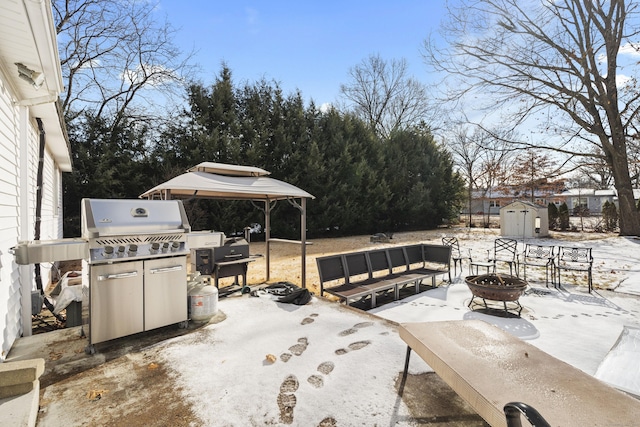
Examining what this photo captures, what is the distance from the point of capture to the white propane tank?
367cm

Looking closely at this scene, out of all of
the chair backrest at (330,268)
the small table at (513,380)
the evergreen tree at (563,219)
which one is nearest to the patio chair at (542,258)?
the chair backrest at (330,268)

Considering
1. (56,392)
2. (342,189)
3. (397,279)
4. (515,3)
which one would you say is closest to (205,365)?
(56,392)

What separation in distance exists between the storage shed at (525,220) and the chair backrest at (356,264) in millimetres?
12688

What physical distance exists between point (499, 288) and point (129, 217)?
5.17 meters

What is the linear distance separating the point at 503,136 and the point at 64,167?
63.3 feet

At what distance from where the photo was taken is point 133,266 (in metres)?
3.06

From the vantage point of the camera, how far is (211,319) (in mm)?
3850

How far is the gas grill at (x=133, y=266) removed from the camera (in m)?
2.87

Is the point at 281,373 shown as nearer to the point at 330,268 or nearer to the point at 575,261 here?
the point at 330,268

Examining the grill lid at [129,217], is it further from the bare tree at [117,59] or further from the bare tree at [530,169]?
the bare tree at [530,169]

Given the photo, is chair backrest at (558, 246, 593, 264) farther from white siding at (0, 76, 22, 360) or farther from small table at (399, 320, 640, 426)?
white siding at (0, 76, 22, 360)

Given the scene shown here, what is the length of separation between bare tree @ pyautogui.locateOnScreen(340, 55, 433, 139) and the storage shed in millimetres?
11454

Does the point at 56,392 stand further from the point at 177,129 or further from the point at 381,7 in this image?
the point at 177,129

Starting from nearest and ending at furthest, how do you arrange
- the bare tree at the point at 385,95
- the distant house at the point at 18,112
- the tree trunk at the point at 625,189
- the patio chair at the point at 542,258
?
the distant house at the point at 18,112 → the patio chair at the point at 542,258 → the tree trunk at the point at 625,189 → the bare tree at the point at 385,95
